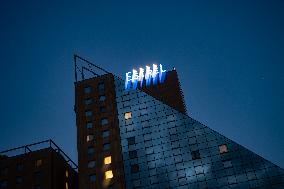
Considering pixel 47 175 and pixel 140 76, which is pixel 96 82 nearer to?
pixel 140 76

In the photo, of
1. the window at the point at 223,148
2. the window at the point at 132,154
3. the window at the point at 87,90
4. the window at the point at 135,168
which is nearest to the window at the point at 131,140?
the window at the point at 132,154

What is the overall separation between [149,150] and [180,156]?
18.8 ft

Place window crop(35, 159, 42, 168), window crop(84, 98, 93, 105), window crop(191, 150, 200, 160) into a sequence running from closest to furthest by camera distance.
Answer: window crop(191, 150, 200, 160), window crop(35, 159, 42, 168), window crop(84, 98, 93, 105)

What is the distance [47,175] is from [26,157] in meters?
6.46

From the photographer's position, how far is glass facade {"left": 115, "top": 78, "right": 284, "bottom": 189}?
6531 cm

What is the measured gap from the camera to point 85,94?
265 ft

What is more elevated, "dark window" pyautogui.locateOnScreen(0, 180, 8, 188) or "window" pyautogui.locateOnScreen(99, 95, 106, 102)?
"window" pyautogui.locateOnScreen(99, 95, 106, 102)

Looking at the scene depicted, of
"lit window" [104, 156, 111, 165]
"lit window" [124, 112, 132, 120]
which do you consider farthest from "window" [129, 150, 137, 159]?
"lit window" [124, 112, 132, 120]

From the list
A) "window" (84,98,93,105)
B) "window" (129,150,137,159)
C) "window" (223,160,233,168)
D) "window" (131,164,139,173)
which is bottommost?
"window" (223,160,233,168)

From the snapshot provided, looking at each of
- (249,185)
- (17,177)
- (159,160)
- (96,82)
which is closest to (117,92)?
(96,82)

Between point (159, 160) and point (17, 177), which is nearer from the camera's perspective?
point (159, 160)

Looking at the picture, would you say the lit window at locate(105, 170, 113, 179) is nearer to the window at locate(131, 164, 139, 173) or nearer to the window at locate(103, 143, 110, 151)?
the window at locate(131, 164, 139, 173)

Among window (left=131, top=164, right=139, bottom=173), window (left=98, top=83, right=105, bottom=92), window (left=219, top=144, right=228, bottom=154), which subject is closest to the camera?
window (left=219, top=144, right=228, bottom=154)

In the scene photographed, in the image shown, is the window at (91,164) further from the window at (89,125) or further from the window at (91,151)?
the window at (89,125)
